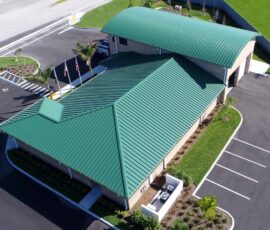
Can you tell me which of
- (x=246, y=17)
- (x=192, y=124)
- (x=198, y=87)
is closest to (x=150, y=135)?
(x=192, y=124)

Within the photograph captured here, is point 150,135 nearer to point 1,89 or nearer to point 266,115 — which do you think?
point 266,115

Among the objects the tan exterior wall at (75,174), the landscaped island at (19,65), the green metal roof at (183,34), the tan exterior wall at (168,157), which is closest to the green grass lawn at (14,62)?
the landscaped island at (19,65)

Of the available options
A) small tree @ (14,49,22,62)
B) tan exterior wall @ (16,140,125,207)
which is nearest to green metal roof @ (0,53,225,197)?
tan exterior wall @ (16,140,125,207)

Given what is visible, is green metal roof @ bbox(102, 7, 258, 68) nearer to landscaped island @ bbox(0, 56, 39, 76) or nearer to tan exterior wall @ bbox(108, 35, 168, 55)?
tan exterior wall @ bbox(108, 35, 168, 55)

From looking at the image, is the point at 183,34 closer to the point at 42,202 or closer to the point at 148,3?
the point at 148,3

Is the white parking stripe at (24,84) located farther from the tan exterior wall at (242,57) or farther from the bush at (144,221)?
the tan exterior wall at (242,57)

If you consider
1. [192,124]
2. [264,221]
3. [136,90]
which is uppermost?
[136,90]
